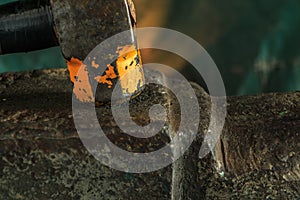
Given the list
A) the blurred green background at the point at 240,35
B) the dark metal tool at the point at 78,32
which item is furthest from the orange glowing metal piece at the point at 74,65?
the blurred green background at the point at 240,35

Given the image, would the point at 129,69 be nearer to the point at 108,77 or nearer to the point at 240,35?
the point at 108,77

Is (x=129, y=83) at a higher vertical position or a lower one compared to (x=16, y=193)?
higher

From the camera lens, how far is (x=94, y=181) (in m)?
0.85

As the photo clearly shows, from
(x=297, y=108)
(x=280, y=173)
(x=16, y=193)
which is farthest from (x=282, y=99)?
(x=16, y=193)

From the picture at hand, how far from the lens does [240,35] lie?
5.72 feet

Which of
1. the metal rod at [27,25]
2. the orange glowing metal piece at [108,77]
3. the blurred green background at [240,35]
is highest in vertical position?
the metal rod at [27,25]

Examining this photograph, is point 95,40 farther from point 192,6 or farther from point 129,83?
point 192,6

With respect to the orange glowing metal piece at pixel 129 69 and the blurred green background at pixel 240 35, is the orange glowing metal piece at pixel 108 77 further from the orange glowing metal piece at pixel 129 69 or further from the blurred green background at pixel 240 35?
the blurred green background at pixel 240 35

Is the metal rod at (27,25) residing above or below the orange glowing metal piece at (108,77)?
above

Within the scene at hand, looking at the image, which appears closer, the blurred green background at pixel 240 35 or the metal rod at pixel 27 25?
the metal rod at pixel 27 25

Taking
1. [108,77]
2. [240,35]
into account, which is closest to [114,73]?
[108,77]

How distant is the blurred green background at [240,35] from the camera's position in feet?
5.59

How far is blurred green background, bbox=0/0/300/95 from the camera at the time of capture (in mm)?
1704

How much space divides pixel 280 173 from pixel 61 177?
367 mm
